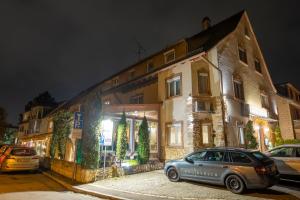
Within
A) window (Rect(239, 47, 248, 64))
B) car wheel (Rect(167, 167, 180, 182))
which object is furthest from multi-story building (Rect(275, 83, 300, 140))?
car wheel (Rect(167, 167, 180, 182))

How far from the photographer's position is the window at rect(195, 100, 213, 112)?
14.8 metres

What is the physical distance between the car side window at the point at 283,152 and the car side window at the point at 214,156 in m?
3.35

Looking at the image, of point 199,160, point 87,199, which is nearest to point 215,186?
point 199,160

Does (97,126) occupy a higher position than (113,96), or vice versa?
(113,96)

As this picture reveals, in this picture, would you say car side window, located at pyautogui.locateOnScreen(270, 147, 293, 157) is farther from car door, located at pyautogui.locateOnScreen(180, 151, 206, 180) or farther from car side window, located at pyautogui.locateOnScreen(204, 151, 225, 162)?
car door, located at pyautogui.locateOnScreen(180, 151, 206, 180)

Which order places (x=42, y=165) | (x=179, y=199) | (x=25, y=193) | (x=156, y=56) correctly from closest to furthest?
(x=179, y=199) → (x=25, y=193) → (x=42, y=165) → (x=156, y=56)

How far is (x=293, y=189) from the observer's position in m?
8.45

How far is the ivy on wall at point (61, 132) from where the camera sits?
16125 millimetres

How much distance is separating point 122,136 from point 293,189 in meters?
8.88

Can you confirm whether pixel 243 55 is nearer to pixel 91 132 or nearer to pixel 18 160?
pixel 91 132

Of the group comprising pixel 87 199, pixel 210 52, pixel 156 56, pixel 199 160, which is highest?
pixel 156 56

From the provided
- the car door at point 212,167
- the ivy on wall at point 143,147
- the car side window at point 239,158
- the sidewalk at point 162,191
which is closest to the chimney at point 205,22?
the ivy on wall at point 143,147

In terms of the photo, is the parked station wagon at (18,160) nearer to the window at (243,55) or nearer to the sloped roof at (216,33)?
the sloped roof at (216,33)

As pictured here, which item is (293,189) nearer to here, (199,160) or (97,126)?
(199,160)
